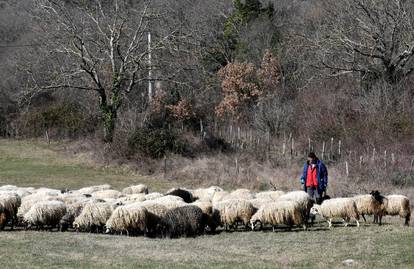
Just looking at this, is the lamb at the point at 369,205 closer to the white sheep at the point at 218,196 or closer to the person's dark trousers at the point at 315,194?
the person's dark trousers at the point at 315,194

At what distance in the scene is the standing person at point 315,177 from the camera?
19.0 meters

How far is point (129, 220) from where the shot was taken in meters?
16.0

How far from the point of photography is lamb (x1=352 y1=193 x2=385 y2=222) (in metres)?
17.2

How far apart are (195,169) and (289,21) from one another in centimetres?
2386

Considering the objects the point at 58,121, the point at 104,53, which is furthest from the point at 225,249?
the point at 58,121

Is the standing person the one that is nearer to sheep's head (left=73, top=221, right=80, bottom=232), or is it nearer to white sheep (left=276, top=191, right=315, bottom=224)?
white sheep (left=276, top=191, right=315, bottom=224)

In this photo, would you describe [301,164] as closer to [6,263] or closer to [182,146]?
[182,146]

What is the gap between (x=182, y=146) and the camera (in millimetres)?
34438

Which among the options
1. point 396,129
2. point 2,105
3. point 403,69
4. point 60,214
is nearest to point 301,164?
point 396,129

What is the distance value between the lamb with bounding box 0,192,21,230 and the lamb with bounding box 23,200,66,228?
0.46 m

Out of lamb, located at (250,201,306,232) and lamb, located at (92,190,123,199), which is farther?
lamb, located at (92,190,123,199)

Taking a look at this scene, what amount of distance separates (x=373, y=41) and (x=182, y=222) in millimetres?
22925

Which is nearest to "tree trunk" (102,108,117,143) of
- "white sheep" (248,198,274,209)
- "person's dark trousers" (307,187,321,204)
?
"person's dark trousers" (307,187,321,204)

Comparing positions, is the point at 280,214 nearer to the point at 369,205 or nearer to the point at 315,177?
the point at 369,205
